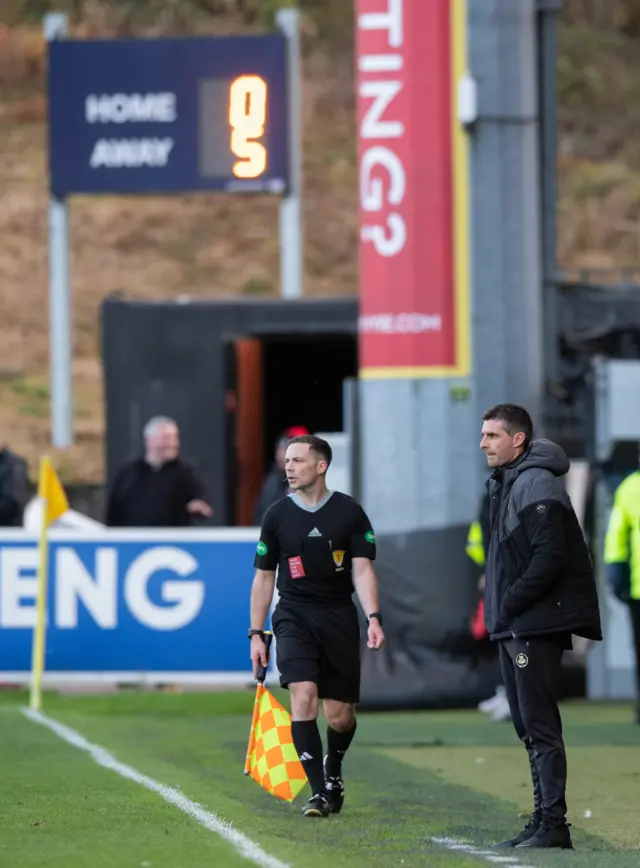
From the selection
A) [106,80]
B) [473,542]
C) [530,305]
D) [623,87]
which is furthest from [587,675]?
[623,87]

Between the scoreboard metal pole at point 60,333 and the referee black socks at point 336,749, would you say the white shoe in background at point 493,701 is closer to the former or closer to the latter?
the referee black socks at point 336,749

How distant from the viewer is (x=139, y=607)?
16.5 metres

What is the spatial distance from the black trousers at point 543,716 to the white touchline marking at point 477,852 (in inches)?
13.2

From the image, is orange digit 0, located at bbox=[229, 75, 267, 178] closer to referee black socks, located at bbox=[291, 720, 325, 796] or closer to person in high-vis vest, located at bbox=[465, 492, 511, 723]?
person in high-vis vest, located at bbox=[465, 492, 511, 723]

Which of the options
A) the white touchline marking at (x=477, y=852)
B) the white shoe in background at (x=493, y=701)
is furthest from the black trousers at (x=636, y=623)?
the white touchline marking at (x=477, y=852)

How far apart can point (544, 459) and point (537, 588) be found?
1.84ft

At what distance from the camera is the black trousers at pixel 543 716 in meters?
9.16

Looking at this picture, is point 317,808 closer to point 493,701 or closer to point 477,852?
point 477,852

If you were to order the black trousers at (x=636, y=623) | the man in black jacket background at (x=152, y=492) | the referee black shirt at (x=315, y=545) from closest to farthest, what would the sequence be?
the referee black shirt at (x=315, y=545)
the black trousers at (x=636, y=623)
the man in black jacket background at (x=152, y=492)

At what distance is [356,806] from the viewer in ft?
34.7

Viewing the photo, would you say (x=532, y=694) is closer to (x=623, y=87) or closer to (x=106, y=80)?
(x=106, y=80)

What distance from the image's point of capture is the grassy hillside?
36219mm

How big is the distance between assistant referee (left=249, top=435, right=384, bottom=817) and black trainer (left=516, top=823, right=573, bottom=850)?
1318 millimetres

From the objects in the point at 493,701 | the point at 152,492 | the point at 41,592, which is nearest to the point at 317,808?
the point at 493,701
